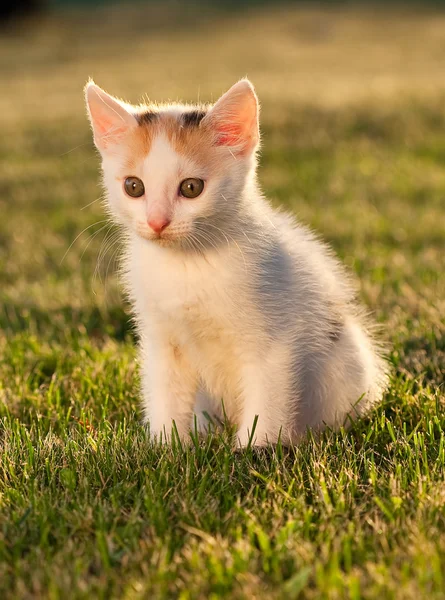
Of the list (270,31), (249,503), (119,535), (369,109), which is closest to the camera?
(119,535)

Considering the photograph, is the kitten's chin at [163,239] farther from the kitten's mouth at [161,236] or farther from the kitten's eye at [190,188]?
the kitten's eye at [190,188]

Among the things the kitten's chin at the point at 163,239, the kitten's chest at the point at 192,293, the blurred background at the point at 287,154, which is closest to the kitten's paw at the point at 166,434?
the kitten's chest at the point at 192,293

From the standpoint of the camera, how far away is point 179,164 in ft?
10.2

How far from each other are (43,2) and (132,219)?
38.1 m

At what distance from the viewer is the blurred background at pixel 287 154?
5.73 metres

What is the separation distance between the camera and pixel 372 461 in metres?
2.99

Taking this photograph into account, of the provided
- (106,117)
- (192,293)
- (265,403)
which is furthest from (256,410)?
(106,117)

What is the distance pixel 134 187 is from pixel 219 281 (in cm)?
50

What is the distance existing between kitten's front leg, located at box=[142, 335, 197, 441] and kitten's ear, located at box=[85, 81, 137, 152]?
2.83 feet

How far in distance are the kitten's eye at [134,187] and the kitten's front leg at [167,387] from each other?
2.11 ft

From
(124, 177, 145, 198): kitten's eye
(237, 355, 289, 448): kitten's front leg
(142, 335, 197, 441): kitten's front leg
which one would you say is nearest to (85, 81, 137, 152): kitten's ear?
(124, 177, 145, 198): kitten's eye

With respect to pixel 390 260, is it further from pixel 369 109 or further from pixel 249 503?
pixel 369 109

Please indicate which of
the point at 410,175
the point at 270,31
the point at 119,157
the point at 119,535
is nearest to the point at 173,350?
the point at 119,157

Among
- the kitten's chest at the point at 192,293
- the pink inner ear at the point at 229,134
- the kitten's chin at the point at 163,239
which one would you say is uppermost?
the pink inner ear at the point at 229,134
